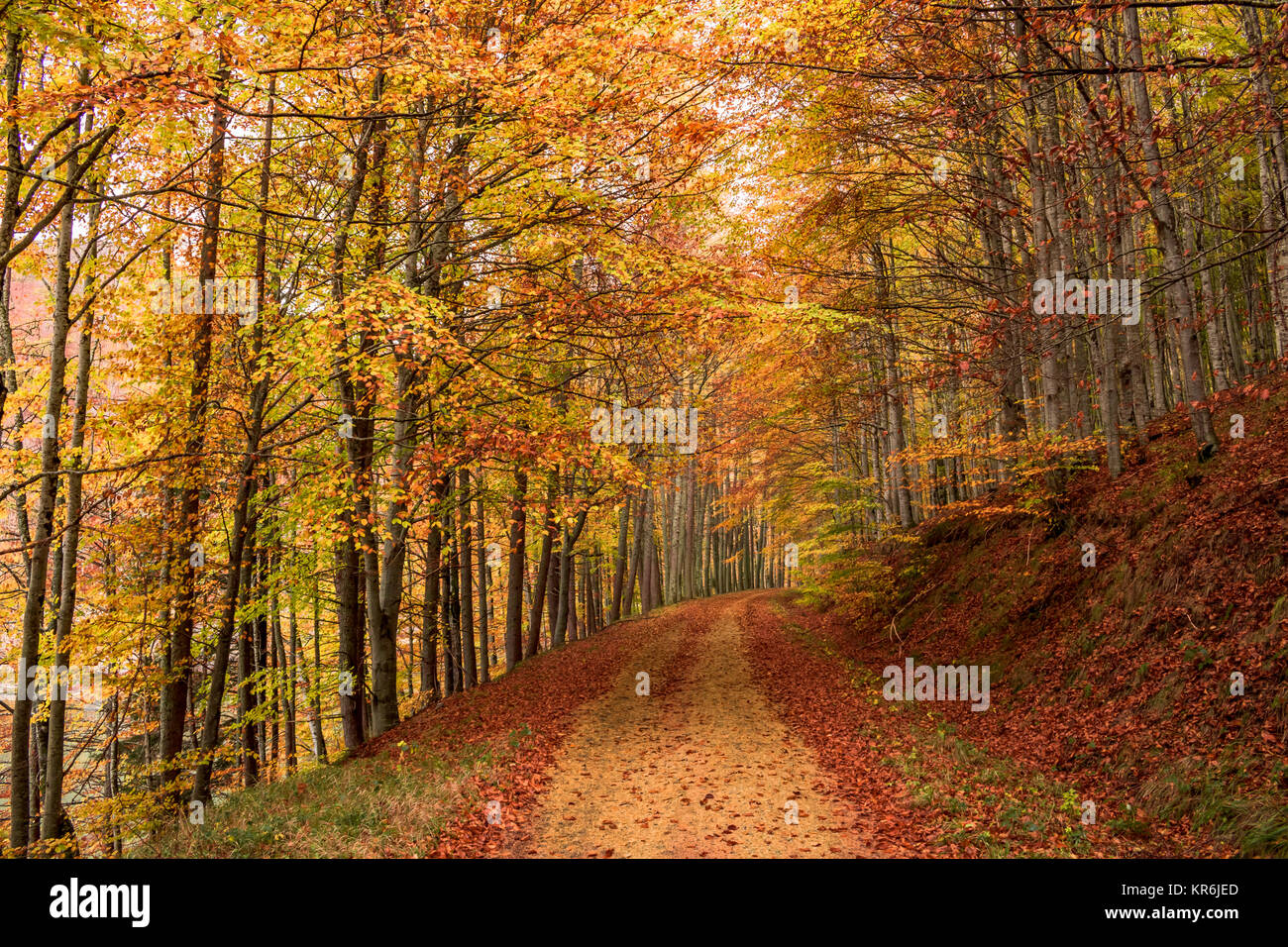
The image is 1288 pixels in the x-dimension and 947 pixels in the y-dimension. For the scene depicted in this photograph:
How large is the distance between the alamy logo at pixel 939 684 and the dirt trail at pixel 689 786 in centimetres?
248

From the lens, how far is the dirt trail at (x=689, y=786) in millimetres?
6176

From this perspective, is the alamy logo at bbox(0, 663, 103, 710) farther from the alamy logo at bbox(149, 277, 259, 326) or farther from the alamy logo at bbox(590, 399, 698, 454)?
the alamy logo at bbox(590, 399, 698, 454)

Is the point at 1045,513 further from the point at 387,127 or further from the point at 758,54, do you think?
the point at 387,127

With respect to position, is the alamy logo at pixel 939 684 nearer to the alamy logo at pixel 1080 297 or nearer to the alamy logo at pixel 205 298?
the alamy logo at pixel 1080 297

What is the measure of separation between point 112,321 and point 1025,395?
66.5 ft

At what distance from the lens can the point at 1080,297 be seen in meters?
8.70

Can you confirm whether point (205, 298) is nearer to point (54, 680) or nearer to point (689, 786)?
point (54, 680)

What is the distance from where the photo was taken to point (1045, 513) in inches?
452

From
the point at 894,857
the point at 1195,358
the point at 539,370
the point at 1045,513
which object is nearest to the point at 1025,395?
the point at 1045,513
